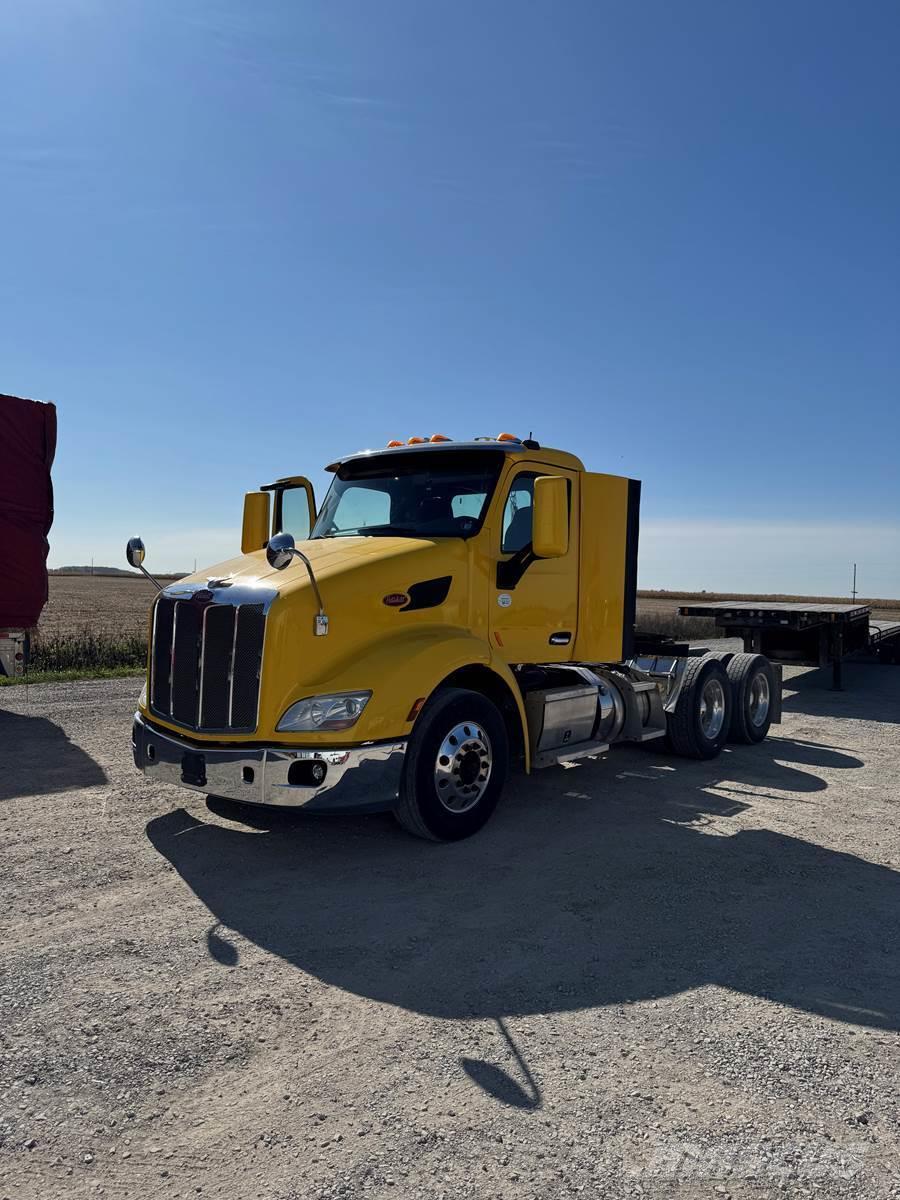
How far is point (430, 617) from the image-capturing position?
6.04 meters

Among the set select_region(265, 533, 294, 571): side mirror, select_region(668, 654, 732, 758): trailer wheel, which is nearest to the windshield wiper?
select_region(265, 533, 294, 571): side mirror

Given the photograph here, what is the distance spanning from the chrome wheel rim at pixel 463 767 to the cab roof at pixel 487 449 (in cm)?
213

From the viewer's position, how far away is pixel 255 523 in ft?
25.2

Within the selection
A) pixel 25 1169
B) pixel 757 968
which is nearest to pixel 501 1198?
pixel 25 1169

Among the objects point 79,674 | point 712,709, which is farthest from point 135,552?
point 79,674

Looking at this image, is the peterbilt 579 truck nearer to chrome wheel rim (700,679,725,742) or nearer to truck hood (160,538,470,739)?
truck hood (160,538,470,739)

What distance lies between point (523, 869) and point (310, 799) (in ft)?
4.62

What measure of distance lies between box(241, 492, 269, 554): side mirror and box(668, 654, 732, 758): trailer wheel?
4324 millimetres

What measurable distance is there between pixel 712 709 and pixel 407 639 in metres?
4.83

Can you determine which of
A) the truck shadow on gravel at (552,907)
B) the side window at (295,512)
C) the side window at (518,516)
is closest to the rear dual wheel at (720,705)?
the truck shadow on gravel at (552,907)

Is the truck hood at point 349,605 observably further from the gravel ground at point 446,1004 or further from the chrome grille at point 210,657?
the gravel ground at point 446,1004

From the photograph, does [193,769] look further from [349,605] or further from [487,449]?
[487,449]

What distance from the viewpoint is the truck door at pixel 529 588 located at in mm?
6555

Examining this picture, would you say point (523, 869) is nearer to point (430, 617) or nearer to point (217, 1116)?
point (430, 617)
